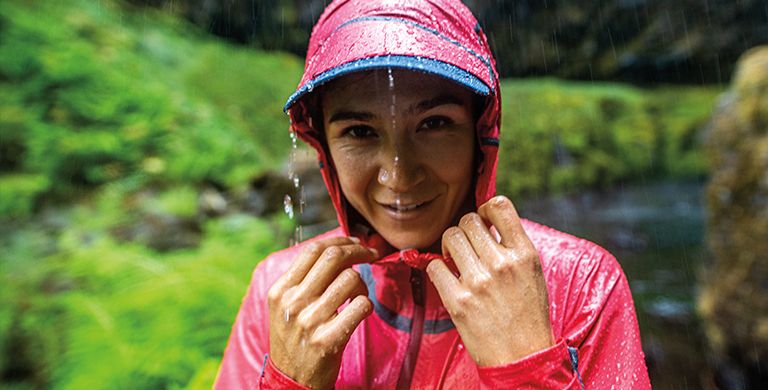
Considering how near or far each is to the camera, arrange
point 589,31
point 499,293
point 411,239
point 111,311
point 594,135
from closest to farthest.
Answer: point 499,293
point 411,239
point 111,311
point 594,135
point 589,31

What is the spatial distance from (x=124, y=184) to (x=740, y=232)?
6796mm

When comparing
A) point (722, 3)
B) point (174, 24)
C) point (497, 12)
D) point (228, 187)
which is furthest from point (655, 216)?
point (174, 24)

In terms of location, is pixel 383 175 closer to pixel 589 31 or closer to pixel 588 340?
pixel 588 340

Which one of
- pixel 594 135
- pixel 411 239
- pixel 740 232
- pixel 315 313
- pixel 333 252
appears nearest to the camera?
pixel 315 313

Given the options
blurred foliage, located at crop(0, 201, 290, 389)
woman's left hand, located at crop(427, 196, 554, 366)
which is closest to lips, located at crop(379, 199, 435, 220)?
woman's left hand, located at crop(427, 196, 554, 366)

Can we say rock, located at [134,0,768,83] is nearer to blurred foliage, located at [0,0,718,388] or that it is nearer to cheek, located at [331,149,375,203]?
blurred foliage, located at [0,0,718,388]

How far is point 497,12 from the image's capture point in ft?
48.2

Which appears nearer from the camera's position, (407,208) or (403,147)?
(403,147)

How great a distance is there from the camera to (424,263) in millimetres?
1468

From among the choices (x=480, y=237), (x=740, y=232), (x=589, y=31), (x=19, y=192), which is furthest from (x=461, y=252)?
(x=589, y=31)

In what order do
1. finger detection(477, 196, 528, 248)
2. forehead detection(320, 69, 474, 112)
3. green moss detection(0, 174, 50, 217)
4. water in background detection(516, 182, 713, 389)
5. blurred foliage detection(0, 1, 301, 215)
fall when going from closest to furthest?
finger detection(477, 196, 528, 248) < forehead detection(320, 69, 474, 112) < green moss detection(0, 174, 50, 217) < blurred foliage detection(0, 1, 301, 215) < water in background detection(516, 182, 713, 389)

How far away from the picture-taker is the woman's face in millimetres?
1327

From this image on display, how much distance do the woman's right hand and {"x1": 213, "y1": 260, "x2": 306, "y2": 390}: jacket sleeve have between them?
196 mm

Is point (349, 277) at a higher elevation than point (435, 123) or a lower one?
lower
